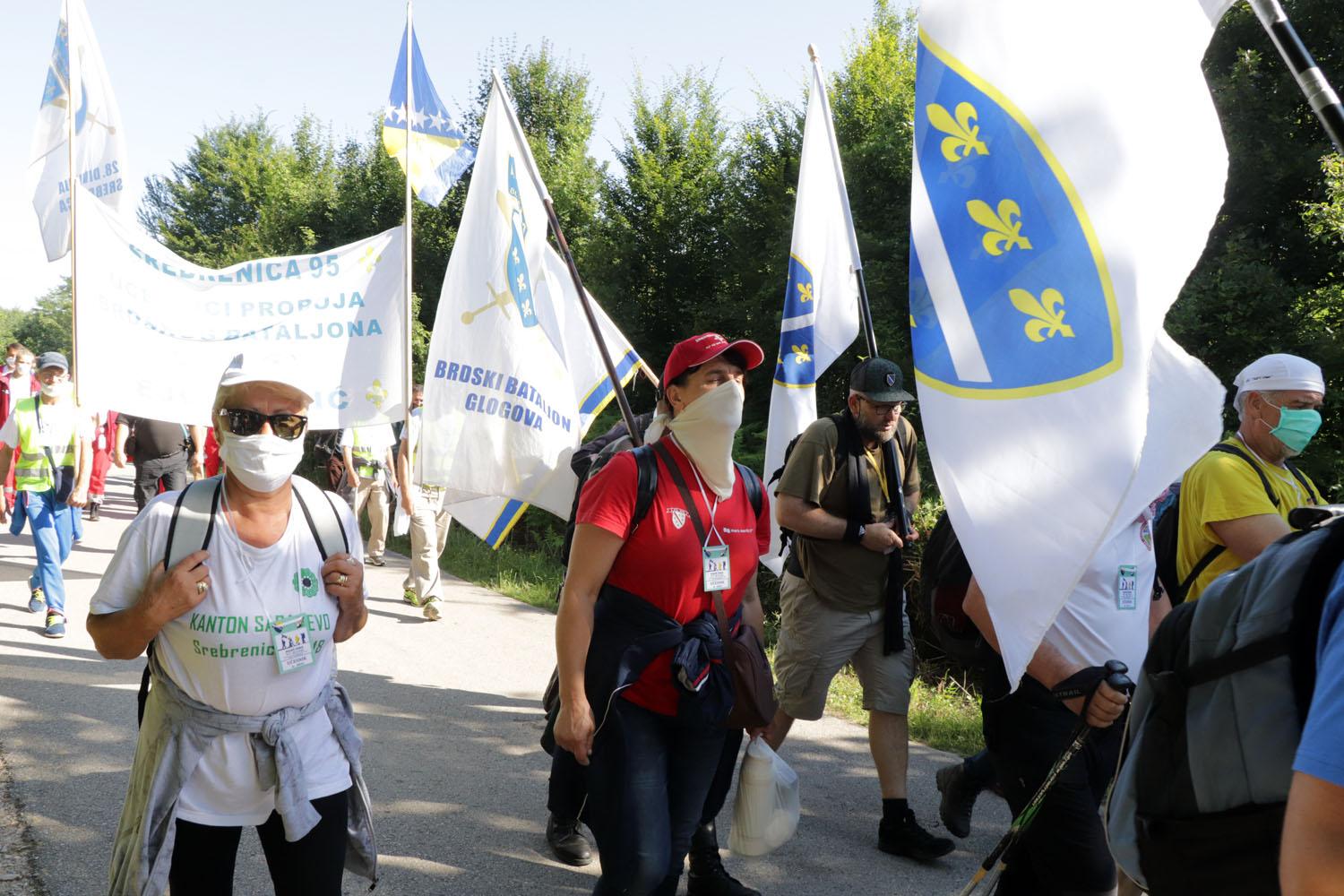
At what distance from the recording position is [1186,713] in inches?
63.6

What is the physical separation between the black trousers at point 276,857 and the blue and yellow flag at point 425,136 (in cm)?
730

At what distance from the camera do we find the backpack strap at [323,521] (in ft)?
9.52

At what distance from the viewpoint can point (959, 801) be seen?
468 cm

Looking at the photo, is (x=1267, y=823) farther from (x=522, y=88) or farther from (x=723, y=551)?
Result: (x=522, y=88)

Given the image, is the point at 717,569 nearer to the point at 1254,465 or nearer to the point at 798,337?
the point at 1254,465

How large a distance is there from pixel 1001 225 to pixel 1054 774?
1.39 metres

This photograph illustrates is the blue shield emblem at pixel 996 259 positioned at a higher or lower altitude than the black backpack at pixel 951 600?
higher

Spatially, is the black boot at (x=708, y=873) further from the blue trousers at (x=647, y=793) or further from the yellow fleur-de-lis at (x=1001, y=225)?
the yellow fleur-de-lis at (x=1001, y=225)

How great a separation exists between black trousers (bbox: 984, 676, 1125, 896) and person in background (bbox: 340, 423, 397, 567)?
8470 mm

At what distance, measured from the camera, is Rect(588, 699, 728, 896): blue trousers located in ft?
9.66

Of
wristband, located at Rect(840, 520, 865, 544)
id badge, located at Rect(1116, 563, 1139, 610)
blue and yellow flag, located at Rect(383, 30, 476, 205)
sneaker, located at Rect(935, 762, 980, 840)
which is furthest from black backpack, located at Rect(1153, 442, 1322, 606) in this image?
blue and yellow flag, located at Rect(383, 30, 476, 205)

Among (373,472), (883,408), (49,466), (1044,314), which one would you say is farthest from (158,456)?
(1044,314)

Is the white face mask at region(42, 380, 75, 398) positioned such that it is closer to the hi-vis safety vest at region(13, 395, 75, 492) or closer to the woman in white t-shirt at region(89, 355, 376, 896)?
the hi-vis safety vest at region(13, 395, 75, 492)

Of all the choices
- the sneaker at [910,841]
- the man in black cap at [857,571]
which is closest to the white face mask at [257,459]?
the man in black cap at [857,571]
